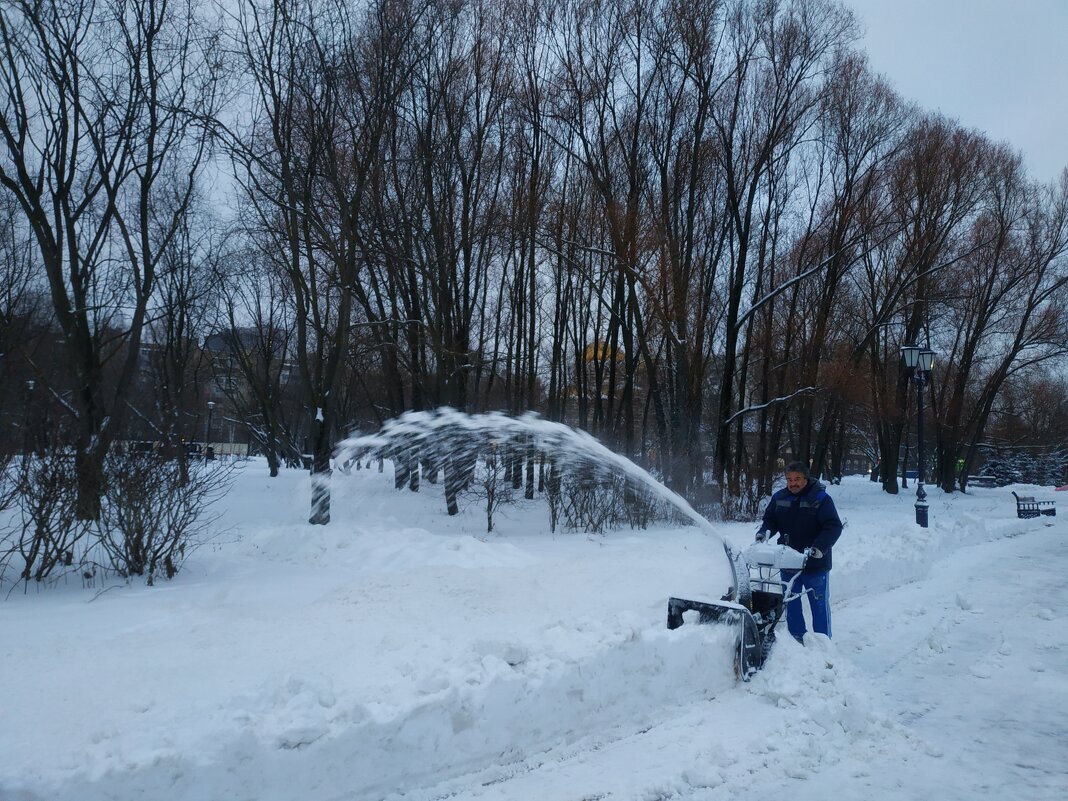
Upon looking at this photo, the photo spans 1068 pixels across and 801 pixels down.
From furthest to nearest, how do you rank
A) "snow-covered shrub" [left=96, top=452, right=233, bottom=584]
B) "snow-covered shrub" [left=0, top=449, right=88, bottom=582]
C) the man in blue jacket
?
"snow-covered shrub" [left=96, top=452, right=233, bottom=584], "snow-covered shrub" [left=0, top=449, right=88, bottom=582], the man in blue jacket

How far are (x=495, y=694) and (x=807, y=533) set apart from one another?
12.5 ft

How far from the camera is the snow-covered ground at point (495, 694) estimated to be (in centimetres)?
446

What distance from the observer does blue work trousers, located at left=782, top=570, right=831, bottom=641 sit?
7.39 metres

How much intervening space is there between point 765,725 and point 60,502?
7593mm

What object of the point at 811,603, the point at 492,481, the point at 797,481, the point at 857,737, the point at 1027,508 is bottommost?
the point at 857,737

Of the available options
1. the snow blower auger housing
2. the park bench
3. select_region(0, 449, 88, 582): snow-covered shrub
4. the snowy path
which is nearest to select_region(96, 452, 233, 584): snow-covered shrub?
select_region(0, 449, 88, 582): snow-covered shrub

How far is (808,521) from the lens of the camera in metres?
7.58

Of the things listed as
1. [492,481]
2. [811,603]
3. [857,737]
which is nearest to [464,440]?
[492,481]

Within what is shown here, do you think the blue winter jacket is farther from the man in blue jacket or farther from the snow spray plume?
the snow spray plume

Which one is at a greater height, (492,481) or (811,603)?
(492,481)

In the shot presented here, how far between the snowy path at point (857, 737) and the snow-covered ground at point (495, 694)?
2 centimetres

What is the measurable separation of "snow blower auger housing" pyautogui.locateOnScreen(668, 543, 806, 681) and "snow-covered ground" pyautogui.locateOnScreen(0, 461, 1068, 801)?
17 centimetres

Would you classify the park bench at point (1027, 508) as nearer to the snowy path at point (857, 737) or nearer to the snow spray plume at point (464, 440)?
the snow spray plume at point (464, 440)

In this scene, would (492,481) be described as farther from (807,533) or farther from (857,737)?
(857,737)
